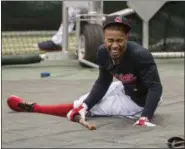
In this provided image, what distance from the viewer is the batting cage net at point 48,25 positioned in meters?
8.84

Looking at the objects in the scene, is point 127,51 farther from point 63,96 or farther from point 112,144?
point 63,96

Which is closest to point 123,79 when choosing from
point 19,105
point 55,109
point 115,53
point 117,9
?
point 115,53

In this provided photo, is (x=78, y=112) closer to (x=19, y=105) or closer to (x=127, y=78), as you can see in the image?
(x=127, y=78)

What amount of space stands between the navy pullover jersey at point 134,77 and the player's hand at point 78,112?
44mm

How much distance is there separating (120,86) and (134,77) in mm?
256

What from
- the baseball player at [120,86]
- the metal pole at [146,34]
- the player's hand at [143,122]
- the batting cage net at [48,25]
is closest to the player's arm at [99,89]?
the baseball player at [120,86]

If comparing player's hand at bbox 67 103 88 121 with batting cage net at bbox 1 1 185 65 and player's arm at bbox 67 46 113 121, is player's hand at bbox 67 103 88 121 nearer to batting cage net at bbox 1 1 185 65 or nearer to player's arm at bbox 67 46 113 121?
player's arm at bbox 67 46 113 121

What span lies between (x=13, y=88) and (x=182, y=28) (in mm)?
3820

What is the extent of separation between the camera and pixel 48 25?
10508mm

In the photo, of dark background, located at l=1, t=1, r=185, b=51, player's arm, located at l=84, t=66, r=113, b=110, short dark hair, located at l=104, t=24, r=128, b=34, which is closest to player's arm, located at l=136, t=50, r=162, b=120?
short dark hair, located at l=104, t=24, r=128, b=34

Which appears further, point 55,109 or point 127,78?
point 55,109

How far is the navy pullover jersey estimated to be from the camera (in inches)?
156

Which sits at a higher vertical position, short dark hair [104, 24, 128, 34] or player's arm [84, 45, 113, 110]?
short dark hair [104, 24, 128, 34]

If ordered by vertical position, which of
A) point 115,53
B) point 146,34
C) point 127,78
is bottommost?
point 146,34
